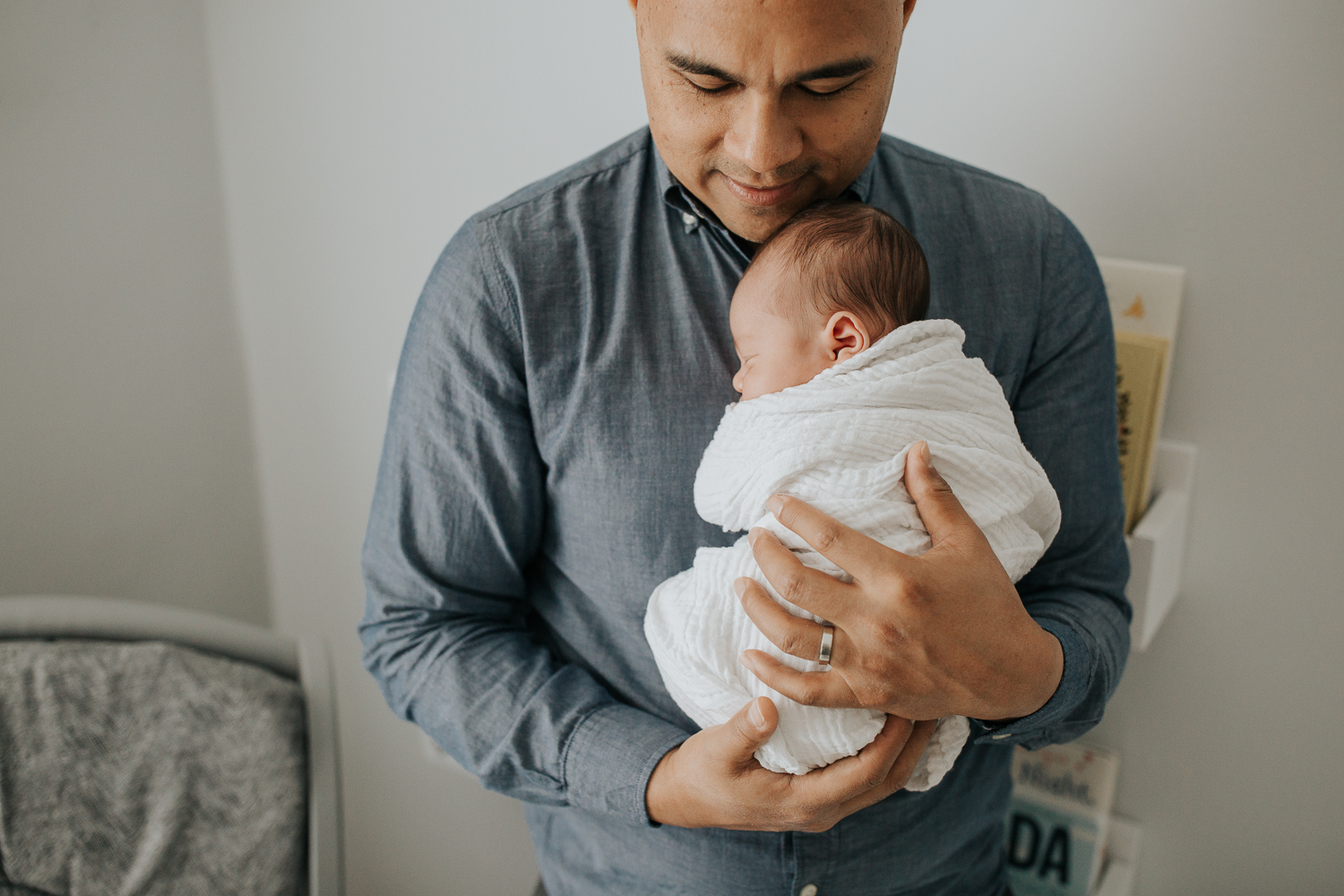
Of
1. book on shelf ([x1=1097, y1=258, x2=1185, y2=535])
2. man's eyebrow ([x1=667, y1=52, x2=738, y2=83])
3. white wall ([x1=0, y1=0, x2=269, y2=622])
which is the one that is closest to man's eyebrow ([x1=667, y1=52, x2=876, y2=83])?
man's eyebrow ([x1=667, y1=52, x2=738, y2=83])

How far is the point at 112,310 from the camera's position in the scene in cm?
173

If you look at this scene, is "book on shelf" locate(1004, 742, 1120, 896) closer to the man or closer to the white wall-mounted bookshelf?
the white wall-mounted bookshelf

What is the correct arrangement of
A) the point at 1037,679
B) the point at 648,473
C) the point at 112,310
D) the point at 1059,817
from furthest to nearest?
the point at 112,310, the point at 1059,817, the point at 648,473, the point at 1037,679

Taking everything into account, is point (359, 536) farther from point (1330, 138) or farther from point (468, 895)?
point (1330, 138)

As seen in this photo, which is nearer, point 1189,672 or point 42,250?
point 1189,672

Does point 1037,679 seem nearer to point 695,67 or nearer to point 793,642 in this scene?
point 793,642

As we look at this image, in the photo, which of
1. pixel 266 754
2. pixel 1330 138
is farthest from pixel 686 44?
pixel 266 754

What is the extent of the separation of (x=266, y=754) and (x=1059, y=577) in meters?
1.10

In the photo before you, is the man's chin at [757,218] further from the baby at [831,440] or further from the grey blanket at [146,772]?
the grey blanket at [146,772]

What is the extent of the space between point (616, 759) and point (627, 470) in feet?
1.03

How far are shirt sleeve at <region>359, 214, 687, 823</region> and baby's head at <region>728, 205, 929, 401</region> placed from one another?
0.29 meters

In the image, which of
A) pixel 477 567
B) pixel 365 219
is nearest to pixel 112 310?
pixel 365 219

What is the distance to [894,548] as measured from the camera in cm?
83

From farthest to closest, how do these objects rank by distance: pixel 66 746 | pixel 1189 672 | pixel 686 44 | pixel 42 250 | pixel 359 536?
pixel 359 536 < pixel 42 250 < pixel 1189 672 < pixel 66 746 < pixel 686 44
